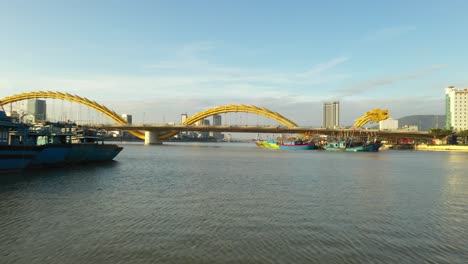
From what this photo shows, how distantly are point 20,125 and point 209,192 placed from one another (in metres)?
27.5

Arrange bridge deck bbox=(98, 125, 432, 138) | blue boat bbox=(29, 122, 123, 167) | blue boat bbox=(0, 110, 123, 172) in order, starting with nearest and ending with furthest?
blue boat bbox=(0, 110, 123, 172) → blue boat bbox=(29, 122, 123, 167) → bridge deck bbox=(98, 125, 432, 138)

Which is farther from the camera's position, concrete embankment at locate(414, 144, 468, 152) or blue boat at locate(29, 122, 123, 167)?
concrete embankment at locate(414, 144, 468, 152)

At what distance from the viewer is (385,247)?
42.7 ft

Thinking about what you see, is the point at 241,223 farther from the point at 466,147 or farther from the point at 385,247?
the point at 466,147

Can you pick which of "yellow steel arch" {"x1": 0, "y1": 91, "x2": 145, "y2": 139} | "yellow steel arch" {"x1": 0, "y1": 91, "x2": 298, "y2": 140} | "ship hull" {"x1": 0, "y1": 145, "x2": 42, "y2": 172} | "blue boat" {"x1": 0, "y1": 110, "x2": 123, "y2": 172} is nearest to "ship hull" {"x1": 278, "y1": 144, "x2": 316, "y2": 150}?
"yellow steel arch" {"x1": 0, "y1": 91, "x2": 298, "y2": 140}

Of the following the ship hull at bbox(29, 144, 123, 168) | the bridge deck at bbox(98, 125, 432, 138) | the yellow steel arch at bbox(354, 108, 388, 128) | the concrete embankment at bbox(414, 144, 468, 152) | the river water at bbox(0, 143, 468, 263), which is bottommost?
the concrete embankment at bbox(414, 144, 468, 152)

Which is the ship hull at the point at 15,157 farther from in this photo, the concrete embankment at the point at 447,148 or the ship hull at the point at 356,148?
the concrete embankment at the point at 447,148

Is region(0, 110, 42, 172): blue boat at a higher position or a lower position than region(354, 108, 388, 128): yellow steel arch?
lower

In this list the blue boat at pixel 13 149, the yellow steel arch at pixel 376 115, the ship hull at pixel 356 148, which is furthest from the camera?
the yellow steel arch at pixel 376 115

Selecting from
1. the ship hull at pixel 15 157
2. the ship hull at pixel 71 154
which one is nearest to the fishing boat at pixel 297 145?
the ship hull at pixel 71 154

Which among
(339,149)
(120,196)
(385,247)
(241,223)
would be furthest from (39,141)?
(339,149)

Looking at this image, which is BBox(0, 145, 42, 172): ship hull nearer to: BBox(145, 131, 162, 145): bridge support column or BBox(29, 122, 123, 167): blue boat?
BBox(29, 122, 123, 167): blue boat

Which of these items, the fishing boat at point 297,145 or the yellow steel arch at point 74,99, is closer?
the fishing boat at point 297,145

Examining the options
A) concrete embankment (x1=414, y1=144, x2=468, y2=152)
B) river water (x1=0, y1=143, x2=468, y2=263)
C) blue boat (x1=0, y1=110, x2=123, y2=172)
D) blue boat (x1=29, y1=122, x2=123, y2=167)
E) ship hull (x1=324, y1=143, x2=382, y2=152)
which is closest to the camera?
river water (x1=0, y1=143, x2=468, y2=263)
